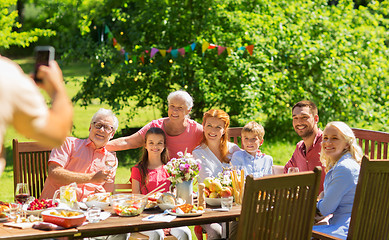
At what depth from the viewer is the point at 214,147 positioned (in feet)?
17.0

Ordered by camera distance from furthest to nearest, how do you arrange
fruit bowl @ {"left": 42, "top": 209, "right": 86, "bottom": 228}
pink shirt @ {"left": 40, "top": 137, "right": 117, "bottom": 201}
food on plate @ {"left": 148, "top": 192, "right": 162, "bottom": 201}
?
1. pink shirt @ {"left": 40, "top": 137, "right": 117, "bottom": 201}
2. food on plate @ {"left": 148, "top": 192, "right": 162, "bottom": 201}
3. fruit bowl @ {"left": 42, "top": 209, "right": 86, "bottom": 228}

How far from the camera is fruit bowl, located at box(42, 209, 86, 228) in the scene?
343cm

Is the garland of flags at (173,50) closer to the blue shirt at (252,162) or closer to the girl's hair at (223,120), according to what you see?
the girl's hair at (223,120)

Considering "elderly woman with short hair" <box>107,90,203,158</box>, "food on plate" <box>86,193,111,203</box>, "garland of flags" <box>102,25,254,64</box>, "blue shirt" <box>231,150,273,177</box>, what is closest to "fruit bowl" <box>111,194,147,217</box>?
"food on plate" <box>86,193,111,203</box>

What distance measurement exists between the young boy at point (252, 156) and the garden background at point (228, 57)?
4060mm

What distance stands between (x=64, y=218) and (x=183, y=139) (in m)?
2.10

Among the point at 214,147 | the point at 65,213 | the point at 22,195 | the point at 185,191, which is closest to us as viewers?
the point at 65,213

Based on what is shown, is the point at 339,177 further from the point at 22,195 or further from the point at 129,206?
the point at 22,195

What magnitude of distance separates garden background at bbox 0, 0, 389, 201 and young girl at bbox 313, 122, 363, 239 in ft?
16.0

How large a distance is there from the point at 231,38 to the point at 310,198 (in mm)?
6251

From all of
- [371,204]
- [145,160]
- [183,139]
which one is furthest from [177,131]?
[371,204]

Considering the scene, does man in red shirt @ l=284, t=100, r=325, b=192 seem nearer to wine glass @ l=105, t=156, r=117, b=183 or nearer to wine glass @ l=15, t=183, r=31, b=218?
wine glass @ l=105, t=156, r=117, b=183

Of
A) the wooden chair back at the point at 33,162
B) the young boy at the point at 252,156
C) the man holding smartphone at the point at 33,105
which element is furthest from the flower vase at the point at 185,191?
the man holding smartphone at the point at 33,105

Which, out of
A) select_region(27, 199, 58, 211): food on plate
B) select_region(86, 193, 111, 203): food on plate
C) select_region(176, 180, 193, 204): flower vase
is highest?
select_region(176, 180, 193, 204): flower vase
